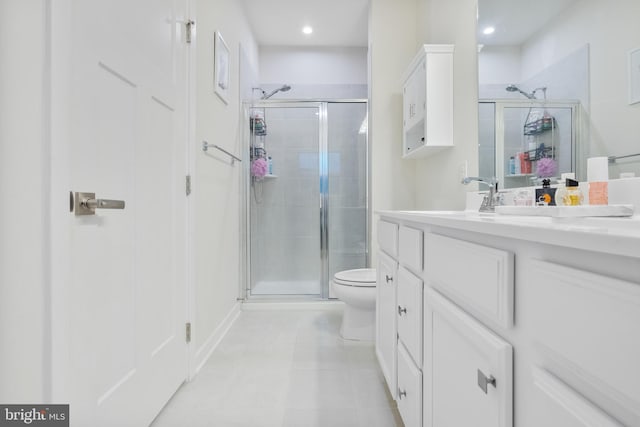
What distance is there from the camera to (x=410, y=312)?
41.6 inches

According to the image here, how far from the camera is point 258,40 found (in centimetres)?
340

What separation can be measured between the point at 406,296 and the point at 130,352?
3.23 ft

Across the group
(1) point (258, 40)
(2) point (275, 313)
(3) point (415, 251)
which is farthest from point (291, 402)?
(1) point (258, 40)

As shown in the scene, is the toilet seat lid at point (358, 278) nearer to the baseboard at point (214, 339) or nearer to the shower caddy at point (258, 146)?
the baseboard at point (214, 339)

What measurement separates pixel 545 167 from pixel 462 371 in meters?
0.91

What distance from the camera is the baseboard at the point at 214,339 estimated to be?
1727 mm

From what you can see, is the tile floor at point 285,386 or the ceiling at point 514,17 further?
the tile floor at point 285,386

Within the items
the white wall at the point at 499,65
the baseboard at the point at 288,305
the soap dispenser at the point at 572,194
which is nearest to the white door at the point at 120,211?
the baseboard at the point at 288,305

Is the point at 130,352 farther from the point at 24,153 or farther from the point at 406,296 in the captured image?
the point at 406,296

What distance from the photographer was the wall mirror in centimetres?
90

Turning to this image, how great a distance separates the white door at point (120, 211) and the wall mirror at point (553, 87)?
1493mm

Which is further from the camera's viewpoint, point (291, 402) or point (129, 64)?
point (291, 402)

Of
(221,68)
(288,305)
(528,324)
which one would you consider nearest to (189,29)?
(221,68)

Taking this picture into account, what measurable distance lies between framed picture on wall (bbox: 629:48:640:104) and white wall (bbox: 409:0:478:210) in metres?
0.90
